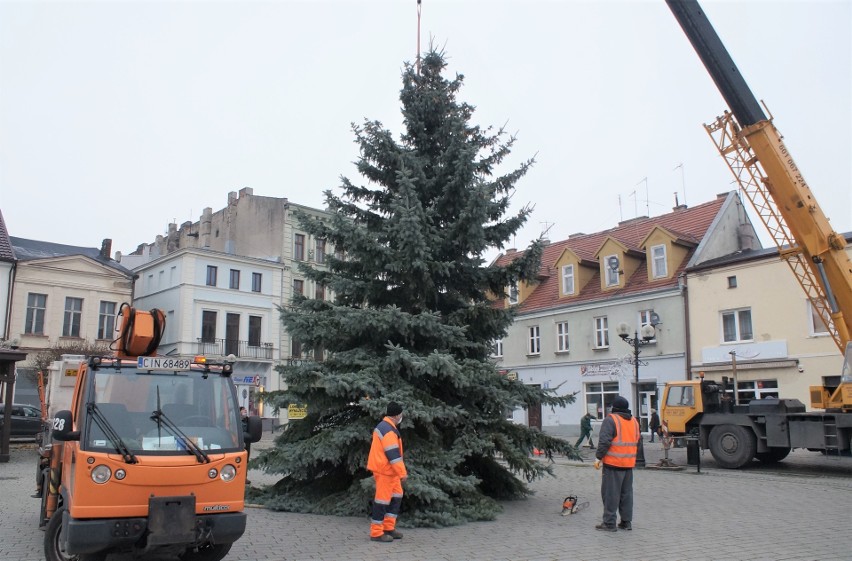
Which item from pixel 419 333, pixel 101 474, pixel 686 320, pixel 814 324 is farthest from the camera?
pixel 686 320

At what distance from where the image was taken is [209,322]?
41.5 m

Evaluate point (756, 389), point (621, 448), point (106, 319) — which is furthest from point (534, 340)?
point (621, 448)

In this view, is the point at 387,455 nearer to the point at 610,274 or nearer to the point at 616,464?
the point at 616,464

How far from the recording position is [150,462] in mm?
6555

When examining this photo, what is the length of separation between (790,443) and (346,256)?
13.0 metres

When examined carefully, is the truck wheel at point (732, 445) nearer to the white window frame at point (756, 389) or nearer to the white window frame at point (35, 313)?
the white window frame at point (756, 389)

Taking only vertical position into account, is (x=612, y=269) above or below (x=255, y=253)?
below

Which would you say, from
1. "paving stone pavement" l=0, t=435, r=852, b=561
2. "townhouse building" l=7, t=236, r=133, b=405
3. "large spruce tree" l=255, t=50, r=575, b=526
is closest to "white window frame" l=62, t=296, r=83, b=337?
"townhouse building" l=7, t=236, r=133, b=405

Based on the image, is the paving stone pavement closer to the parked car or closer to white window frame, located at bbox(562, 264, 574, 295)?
the parked car

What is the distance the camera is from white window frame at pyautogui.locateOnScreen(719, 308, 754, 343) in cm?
2743

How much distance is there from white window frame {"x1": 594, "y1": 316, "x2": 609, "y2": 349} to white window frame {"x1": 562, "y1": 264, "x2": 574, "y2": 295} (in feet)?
8.55

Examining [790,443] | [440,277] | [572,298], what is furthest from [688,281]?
[440,277]

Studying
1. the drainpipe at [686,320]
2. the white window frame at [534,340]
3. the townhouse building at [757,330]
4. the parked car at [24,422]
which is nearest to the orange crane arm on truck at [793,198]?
the townhouse building at [757,330]

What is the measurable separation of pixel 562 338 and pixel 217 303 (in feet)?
67.3
